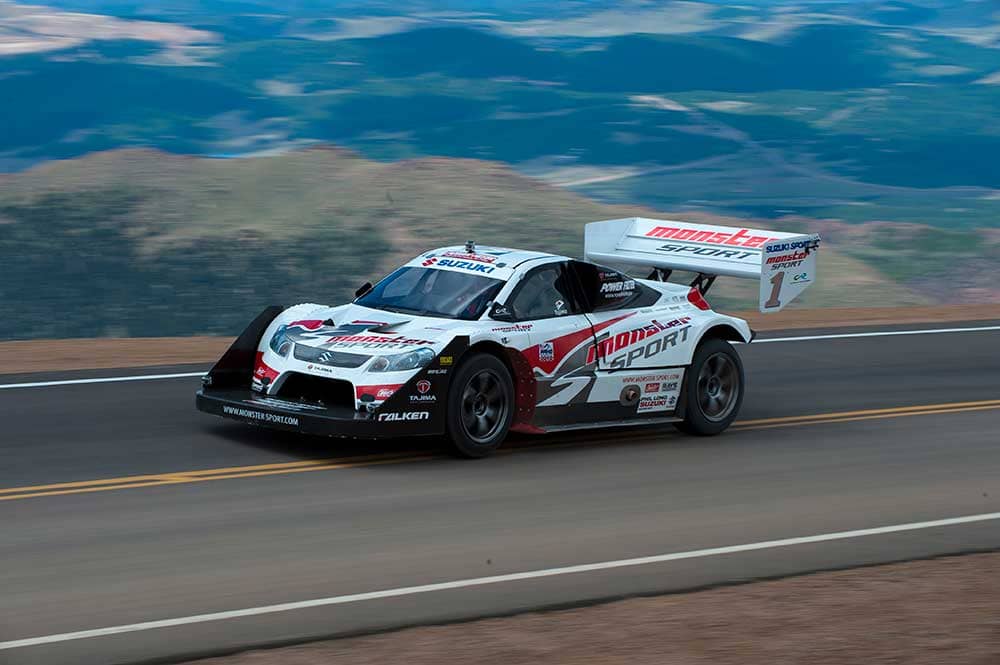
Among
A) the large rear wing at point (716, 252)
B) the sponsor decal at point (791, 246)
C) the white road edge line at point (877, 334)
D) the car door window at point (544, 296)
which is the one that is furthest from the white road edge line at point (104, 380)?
the white road edge line at point (877, 334)

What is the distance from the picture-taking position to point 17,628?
267 inches

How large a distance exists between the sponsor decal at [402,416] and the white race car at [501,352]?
0.01 meters

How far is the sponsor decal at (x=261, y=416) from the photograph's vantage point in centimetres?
1042

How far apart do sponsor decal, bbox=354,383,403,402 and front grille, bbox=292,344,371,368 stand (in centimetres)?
25

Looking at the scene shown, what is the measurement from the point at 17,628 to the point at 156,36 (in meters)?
52.9

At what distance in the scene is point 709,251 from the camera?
44.4 feet

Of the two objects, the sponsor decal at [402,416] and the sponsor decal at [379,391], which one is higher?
the sponsor decal at [379,391]

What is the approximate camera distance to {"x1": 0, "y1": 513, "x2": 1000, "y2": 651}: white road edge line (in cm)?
681

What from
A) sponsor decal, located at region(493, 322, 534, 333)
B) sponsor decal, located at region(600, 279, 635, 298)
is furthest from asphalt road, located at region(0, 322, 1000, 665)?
sponsor decal, located at region(600, 279, 635, 298)

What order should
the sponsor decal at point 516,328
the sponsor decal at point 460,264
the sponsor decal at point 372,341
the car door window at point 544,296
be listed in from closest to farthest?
the sponsor decal at point 372,341 < the sponsor decal at point 516,328 < the car door window at point 544,296 < the sponsor decal at point 460,264

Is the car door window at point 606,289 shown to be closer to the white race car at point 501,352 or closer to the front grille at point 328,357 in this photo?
the white race car at point 501,352

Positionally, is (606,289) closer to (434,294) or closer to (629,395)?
(629,395)

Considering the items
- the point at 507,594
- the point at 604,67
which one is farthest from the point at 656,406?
the point at 604,67

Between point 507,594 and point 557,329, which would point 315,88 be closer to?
point 557,329
